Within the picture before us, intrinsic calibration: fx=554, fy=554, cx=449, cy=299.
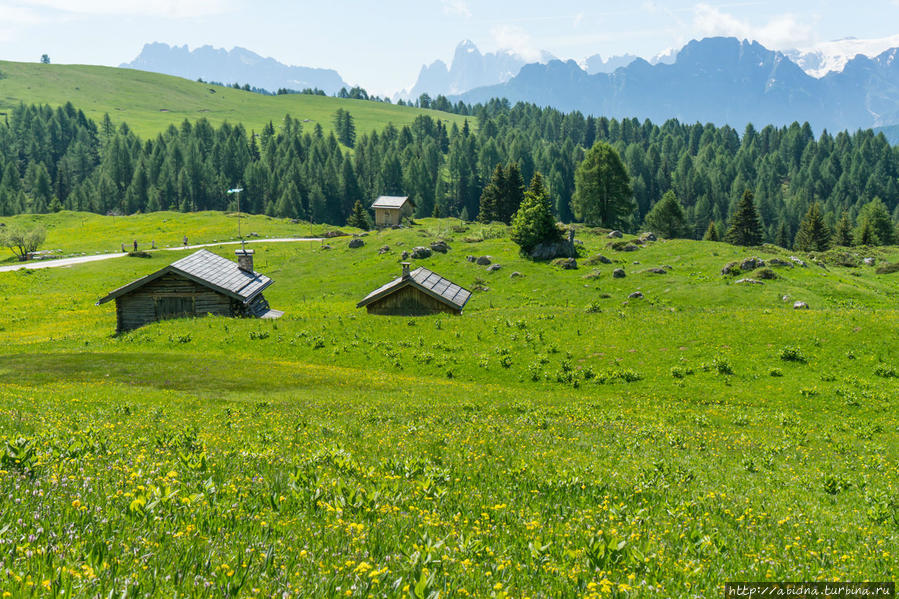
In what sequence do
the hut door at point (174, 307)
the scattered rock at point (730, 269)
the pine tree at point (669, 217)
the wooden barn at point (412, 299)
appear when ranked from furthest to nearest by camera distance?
the pine tree at point (669, 217) → the scattered rock at point (730, 269) → the wooden barn at point (412, 299) → the hut door at point (174, 307)

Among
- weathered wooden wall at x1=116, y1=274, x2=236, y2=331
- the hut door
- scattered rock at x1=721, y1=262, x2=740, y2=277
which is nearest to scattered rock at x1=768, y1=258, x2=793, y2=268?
scattered rock at x1=721, y1=262, x2=740, y2=277

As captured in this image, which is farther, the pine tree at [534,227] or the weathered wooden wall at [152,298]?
the pine tree at [534,227]

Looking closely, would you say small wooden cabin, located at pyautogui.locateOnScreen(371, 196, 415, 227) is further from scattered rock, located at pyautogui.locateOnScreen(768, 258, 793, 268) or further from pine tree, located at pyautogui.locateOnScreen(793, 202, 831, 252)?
pine tree, located at pyautogui.locateOnScreen(793, 202, 831, 252)

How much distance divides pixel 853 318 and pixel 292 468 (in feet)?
134

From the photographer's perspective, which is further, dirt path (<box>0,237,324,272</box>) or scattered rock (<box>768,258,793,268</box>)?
dirt path (<box>0,237,324,272</box>)

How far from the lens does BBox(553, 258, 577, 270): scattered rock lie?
243ft

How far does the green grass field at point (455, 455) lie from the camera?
582 cm

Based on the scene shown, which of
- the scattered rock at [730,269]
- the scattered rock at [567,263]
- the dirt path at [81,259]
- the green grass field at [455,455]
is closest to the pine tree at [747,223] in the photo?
the scattered rock at [730,269]

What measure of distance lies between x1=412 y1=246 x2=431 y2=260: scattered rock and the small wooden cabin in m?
51.2

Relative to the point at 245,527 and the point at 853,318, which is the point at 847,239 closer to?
the point at 853,318

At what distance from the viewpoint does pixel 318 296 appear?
7019 cm

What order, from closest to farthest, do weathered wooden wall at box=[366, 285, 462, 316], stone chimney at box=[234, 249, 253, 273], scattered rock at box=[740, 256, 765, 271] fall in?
weathered wooden wall at box=[366, 285, 462, 316] → stone chimney at box=[234, 249, 253, 273] → scattered rock at box=[740, 256, 765, 271]

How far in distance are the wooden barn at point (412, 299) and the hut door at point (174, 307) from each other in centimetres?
1457

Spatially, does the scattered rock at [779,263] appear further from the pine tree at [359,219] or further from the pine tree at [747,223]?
the pine tree at [359,219]
